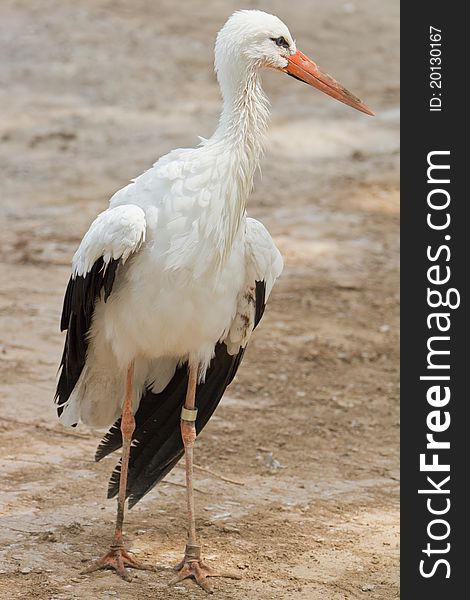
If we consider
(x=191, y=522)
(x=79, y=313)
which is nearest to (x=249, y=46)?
(x=79, y=313)

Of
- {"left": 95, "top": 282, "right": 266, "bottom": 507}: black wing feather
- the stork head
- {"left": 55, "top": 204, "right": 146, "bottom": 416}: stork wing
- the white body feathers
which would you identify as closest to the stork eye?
the stork head

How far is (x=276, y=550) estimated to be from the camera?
5.50 meters

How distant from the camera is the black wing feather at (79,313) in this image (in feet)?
16.2

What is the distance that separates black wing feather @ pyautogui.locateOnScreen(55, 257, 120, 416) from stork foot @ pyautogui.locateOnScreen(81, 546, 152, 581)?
76 centimetres

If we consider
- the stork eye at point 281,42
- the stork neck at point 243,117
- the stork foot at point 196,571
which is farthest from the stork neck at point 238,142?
the stork foot at point 196,571

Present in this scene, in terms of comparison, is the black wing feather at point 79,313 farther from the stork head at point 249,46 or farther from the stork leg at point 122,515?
the stork head at point 249,46

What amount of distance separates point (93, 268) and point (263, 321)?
3.64 meters

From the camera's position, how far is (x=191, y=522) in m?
5.27

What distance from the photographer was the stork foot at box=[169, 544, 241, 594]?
5.13 meters

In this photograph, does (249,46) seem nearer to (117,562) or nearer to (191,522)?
(191,522)

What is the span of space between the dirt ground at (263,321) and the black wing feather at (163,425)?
0.28m

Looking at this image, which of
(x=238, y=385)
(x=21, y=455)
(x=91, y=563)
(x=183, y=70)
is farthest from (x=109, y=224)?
(x=183, y=70)

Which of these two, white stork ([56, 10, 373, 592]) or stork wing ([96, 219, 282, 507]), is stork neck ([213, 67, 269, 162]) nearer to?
white stork ([56, 10, 373, 592])

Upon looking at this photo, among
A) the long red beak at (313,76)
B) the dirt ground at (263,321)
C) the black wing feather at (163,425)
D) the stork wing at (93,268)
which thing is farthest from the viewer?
the black wing feather at (163,425)
